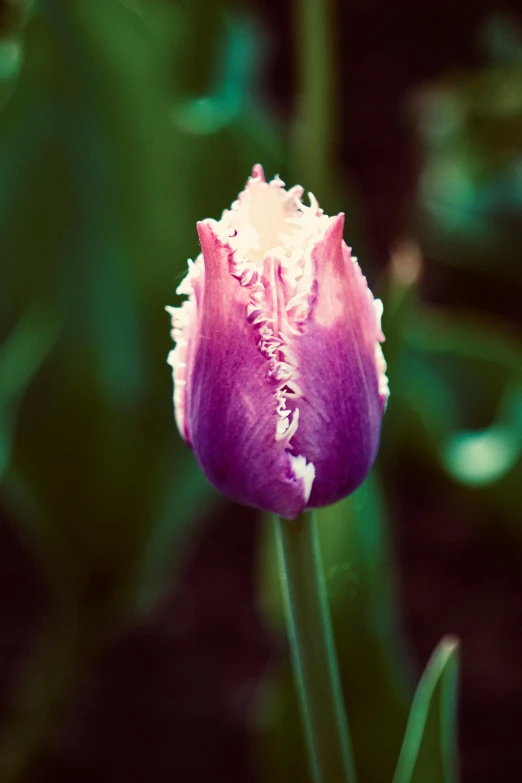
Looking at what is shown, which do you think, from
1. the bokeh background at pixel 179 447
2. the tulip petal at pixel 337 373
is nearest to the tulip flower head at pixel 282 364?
the tulip petal at pixel 337 373

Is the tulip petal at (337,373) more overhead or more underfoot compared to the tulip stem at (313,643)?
more overhead

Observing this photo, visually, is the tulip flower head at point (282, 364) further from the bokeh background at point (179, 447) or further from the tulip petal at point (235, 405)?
the bokeh background at point (179, 447)

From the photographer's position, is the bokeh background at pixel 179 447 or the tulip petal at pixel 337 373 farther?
the bokeh background at pixel 179 447

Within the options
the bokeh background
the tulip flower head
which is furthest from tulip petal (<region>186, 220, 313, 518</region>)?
the bokeh background

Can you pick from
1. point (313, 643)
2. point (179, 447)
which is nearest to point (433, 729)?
point (313, 643)

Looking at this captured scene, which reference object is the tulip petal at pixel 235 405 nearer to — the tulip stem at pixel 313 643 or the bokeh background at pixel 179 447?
the tulip stem at pixel 313 643

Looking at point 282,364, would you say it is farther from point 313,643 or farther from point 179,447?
point 179,447

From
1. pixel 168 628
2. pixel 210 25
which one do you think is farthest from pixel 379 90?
pixel 168 628

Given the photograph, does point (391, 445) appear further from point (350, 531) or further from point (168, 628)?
point (168, 628)
